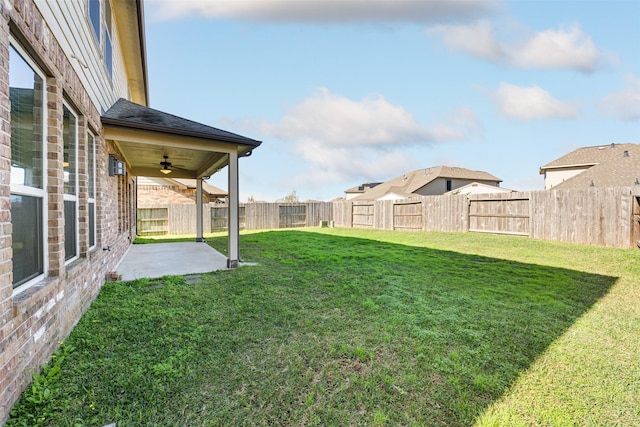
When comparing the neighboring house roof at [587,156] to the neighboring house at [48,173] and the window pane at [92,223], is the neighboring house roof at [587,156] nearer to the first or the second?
the neighboring house at [48,173]

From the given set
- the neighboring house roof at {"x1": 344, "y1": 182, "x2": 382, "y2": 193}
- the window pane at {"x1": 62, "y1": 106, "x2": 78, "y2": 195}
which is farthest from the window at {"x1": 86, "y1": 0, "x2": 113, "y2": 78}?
the neighboring house roof at {"x1": 344, "y1": 182, "x2": 382, "y2": 193}

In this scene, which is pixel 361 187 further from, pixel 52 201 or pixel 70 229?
pixel 52 201

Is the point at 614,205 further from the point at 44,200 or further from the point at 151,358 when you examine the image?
the point at 44,200

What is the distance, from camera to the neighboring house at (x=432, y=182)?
30489 mm

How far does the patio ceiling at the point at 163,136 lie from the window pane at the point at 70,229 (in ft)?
7.12

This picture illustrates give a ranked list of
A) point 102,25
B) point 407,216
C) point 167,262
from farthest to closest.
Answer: point 407,216, point 167,262, point 102,25

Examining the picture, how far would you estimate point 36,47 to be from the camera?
2.32 metres

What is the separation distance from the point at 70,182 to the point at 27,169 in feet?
4.19

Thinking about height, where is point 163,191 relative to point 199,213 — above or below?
above

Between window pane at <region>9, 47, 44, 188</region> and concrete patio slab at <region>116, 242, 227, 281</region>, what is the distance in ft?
11.2

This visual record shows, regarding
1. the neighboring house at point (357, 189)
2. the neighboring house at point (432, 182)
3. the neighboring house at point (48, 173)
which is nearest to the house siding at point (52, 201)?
the neighboring house at point (48, 173)

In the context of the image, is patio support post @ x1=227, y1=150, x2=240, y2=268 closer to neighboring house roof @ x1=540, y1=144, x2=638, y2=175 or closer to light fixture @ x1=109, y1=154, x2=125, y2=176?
light fixture @ x1=109, y1=154, x2=125, y2=176

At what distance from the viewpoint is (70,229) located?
3.50m

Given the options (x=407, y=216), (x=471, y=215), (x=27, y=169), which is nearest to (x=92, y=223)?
(x=27, y=169)
